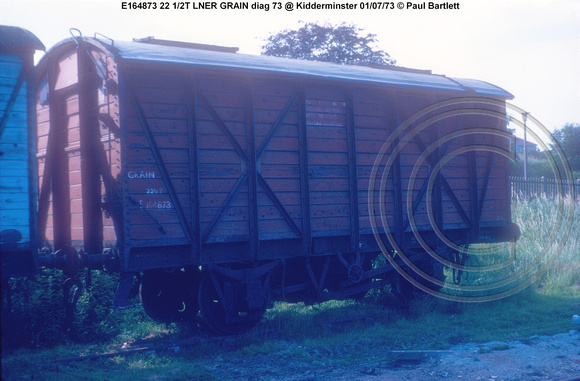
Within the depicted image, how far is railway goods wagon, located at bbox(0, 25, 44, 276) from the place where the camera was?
20.3 ft

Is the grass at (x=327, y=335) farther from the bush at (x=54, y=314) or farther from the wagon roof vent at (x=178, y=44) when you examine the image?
the wagon roof vent at (x=178, y=44)

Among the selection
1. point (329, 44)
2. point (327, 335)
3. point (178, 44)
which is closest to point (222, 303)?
point (327, 335)

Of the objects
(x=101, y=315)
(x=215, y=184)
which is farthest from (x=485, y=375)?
(x=101, y=315)

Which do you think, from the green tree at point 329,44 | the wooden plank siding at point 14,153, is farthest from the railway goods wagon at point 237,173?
the green tree at point 329,44

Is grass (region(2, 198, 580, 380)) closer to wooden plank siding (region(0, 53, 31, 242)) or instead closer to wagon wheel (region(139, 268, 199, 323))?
wagon wheel (region(139, 268, 199, 323))

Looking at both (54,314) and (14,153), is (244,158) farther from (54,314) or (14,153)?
(54,314)

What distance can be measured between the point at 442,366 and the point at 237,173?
3618 millimetres

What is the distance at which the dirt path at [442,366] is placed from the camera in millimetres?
6141

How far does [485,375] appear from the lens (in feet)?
20.2

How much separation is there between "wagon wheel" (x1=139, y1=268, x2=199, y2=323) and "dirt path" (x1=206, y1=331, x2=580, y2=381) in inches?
81.1

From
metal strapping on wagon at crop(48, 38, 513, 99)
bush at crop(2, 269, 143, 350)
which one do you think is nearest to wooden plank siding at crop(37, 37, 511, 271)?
metal strapping on wagon at crop(48, 38, 513, 99)

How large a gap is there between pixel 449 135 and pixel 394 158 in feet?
4.85

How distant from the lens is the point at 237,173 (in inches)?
305

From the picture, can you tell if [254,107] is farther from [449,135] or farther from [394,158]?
[449,135]
